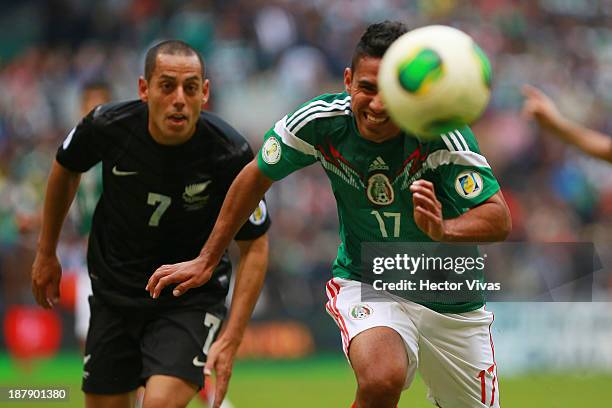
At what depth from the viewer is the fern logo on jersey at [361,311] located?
5.31 m

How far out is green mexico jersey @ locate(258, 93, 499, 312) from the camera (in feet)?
16.6

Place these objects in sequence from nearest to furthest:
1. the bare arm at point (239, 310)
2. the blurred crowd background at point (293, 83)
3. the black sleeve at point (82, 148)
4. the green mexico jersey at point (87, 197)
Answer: the bare arm at point (239, 310) → the black sleeve at point (82, 148) → the green mexico jersey at point (87, 197) → the blurred crowd background at point (293, 83)

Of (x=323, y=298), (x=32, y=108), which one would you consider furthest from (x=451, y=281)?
(x=32, y=108)

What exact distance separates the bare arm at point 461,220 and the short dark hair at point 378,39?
0.76 metres

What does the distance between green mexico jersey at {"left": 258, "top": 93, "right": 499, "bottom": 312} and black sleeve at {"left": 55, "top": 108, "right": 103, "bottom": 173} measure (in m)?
1.23

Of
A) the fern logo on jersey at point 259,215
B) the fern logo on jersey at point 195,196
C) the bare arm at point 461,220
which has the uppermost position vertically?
the fern logo on jersey at point 195,196

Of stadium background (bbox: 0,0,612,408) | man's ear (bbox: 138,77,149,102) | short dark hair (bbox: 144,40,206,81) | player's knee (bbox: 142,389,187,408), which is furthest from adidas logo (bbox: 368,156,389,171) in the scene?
stadium background (bbox: 0,0,612,408)

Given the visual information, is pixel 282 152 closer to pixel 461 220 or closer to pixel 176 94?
pixel 176 94

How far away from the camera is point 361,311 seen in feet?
17.5

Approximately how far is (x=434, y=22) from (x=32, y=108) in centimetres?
676

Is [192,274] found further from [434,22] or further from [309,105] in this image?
[434,22]

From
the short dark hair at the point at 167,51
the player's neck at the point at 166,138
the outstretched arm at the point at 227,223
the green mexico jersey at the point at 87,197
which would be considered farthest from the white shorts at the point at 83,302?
the outstretched arm at the point at 227,223

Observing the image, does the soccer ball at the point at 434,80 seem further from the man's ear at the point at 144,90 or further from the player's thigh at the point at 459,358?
the man's ear at the point at 144,90

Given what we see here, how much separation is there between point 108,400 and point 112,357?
0.84ft
